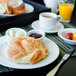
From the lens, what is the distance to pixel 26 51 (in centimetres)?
59

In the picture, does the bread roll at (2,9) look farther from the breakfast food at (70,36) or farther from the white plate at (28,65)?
the breakfast food at (70,36)

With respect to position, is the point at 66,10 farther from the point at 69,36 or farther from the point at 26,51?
the point at 26,51

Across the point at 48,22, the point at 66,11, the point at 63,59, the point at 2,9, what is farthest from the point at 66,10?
the point at 63,59

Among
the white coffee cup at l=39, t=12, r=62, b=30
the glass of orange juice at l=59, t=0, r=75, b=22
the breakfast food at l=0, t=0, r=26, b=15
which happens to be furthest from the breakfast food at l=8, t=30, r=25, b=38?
the glass of orange juice at l=59, t=0, r=75, b=22

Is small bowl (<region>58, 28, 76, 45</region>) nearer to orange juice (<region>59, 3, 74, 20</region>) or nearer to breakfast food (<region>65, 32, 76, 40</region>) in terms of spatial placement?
breakfast food (<region>65, 32, 76, 40</region>)

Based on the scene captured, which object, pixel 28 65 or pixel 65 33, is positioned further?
pixel 65 33

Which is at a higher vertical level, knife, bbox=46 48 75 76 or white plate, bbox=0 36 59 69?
white plate, bbox=0 36 59 69

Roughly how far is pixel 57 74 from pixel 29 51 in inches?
5.5

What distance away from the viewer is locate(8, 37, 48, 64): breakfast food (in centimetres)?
57

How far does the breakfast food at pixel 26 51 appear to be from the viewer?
1.88 feet

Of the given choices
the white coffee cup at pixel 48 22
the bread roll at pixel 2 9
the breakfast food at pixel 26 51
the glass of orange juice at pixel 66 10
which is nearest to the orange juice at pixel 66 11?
the glass of orange juice at pixel 66 10

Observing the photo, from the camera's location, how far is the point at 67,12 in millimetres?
1093

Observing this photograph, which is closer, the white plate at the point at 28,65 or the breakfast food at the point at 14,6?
the white plate at the point at 28,65

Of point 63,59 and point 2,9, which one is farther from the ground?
point 2,9
